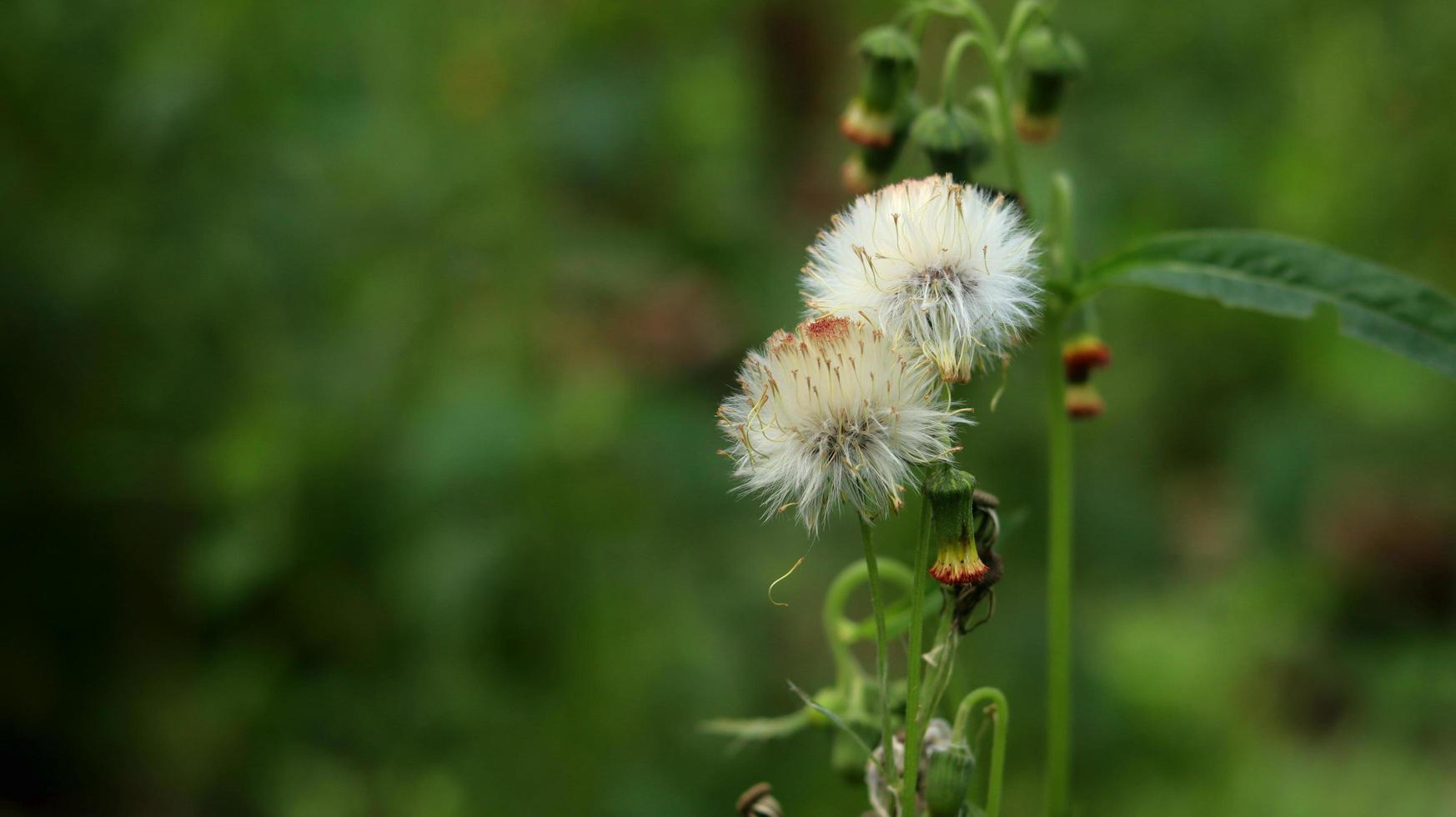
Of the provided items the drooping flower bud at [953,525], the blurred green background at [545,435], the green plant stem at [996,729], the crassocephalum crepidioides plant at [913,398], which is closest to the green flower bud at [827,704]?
the crassocephalum crepidioides plant at [913,398]

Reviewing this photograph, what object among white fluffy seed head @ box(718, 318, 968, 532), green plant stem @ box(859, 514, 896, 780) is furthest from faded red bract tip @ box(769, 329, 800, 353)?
green plant stem @ box(859, 514, 896, 780)

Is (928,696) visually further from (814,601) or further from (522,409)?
(814,601)

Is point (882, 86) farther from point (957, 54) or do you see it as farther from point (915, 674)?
point (915, 674)

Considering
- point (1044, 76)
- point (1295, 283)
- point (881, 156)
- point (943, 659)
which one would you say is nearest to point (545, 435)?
point (881, 156)

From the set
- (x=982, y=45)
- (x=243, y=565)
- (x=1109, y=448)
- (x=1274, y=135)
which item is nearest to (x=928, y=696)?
(x=982, y=45)

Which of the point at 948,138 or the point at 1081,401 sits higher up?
the point at 948,138

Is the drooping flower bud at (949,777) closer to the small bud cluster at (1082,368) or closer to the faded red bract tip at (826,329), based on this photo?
the faded red bract tip at (826,329)

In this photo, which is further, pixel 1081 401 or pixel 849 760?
pixel 1081 401
